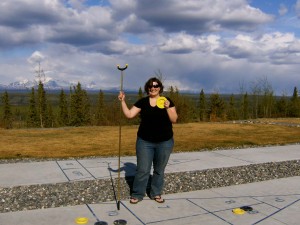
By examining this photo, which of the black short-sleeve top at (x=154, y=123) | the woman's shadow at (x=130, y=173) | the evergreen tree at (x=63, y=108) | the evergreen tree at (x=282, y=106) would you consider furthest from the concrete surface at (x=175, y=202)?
the evergreen tree at (x=63, y=108)

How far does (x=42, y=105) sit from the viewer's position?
188ft

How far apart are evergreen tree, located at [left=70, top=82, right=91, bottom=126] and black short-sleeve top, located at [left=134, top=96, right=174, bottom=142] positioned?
5145 centimetres

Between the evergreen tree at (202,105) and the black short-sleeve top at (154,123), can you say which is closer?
the black short-sleeve top at (154,123)

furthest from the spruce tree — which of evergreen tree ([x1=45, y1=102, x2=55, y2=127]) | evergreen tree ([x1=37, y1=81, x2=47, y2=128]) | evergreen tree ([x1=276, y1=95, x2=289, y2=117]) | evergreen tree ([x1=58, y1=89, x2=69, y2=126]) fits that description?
evergreen tree ([x1=45, y1=102, x2=55, y2=127])

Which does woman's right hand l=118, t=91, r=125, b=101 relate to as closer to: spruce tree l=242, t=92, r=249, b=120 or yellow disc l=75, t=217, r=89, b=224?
yellow disc l=75, t=217, r=89, b=224

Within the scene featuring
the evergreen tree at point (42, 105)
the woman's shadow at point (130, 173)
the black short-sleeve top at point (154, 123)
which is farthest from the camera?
the evergreen tree at point (42, 105)

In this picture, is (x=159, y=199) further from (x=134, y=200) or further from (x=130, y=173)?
(x=130, y=173)

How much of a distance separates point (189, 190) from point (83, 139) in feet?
24.9

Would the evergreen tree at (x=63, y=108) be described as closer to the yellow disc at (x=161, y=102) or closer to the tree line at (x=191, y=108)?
the tree line at (x=191, y=108)

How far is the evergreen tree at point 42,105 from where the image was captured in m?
50.7

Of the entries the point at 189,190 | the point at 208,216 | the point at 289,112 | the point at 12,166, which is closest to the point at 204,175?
the point at 189,190

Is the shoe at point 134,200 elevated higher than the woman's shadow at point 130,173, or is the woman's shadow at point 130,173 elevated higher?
the woman's shadow at point 130,173

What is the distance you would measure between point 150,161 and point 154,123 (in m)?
0.64

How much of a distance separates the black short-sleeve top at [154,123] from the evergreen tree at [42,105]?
46.3 meters
